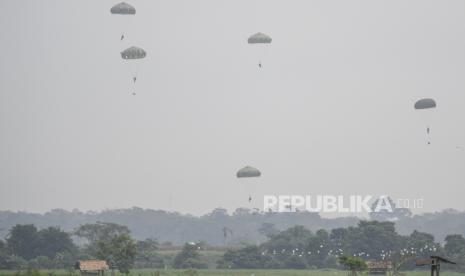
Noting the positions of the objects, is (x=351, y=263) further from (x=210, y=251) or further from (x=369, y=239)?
(x=210, y=251)

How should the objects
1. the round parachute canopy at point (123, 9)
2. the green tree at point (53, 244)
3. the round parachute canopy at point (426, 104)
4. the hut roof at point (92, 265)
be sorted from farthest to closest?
the green tree at point (53, 244) → the round parachute canopy at point (426, 104) → the round parachute canopy at point (123, 9) → the hut roof at point (92, 265)

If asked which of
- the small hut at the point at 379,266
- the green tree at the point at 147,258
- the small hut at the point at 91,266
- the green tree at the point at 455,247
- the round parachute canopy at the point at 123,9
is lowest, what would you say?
the small hut at the point at 91,266

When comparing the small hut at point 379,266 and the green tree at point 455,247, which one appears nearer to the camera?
the small hut at point 379,266

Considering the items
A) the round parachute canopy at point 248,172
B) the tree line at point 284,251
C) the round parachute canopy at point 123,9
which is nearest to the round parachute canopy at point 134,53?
the round parachute canopy at point 123,9

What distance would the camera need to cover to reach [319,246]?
17325 cm

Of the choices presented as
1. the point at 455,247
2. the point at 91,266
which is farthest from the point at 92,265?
the point at 455,247

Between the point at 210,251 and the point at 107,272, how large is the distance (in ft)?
244

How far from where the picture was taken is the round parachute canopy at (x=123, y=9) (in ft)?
396

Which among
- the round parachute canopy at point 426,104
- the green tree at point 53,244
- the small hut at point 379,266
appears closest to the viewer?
the small hut at point 379,266

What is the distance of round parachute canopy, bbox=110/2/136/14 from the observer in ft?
396

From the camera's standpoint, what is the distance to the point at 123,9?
4783 inches

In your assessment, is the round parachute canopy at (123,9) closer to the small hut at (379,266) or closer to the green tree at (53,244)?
the small hut at (379,266)

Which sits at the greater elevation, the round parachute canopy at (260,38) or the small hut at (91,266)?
the round parachute canopy at (260,38)

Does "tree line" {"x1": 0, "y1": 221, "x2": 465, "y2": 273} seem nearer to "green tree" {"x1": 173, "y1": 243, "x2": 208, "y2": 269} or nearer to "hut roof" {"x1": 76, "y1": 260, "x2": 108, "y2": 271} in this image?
"green tree" {"x1": 173, "y1": 243, "x2": 208, "y2": 269}
